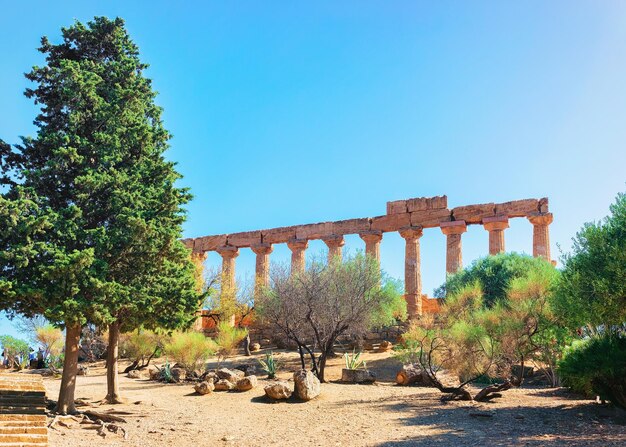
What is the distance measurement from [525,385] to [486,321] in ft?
8.73

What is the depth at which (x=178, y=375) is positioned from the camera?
2370 centimetres

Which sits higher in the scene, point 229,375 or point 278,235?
point 278,235

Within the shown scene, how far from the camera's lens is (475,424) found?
531 inches

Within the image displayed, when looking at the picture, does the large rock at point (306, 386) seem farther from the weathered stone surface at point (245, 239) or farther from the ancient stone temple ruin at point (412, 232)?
the weathered stone surface at point (245, 239)

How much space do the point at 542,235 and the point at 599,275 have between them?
1938 centimetres

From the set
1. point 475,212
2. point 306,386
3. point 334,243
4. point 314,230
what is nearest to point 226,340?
point 306,386

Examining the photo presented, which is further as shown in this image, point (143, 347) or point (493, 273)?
point (493, 273)

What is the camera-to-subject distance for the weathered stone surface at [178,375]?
77.4 feet

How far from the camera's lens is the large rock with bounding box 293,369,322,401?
1725 centimetres

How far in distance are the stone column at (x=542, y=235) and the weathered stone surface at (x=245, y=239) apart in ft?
57.6

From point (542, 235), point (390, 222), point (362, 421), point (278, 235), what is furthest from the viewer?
point (278, 235)

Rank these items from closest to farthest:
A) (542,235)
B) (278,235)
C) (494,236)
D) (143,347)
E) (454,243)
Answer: (143,347), (542,235), (494,236), (454,243), (278,235)

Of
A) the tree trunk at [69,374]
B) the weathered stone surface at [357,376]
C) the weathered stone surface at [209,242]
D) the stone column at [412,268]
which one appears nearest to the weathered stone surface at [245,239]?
the weathered stone surface at [209,242]

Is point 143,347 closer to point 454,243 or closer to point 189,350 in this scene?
point 189,350
